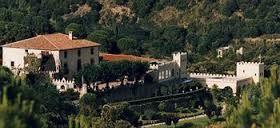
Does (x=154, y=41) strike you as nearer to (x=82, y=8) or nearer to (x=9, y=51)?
(x=82, y=8)

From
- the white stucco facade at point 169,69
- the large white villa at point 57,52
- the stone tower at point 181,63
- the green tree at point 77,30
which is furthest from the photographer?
the green tree at point 77,30

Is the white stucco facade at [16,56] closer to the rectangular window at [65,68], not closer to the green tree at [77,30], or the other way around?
the rectangular window at [65,68]

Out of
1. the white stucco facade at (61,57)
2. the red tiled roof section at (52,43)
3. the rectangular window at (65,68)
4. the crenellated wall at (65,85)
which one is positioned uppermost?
the red tiled roof section at (52,43)

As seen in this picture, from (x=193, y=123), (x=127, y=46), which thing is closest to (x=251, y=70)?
(x=193, y=123)

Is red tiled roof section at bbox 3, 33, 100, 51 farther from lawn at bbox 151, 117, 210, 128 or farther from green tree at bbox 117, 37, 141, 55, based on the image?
green tree at bbox 117, 37, 141, 55

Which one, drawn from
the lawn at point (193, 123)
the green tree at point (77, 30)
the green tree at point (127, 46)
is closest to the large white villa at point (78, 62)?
the lawn at point (193, 123)

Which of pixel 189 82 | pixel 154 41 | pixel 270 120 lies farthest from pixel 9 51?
pixel 270 120

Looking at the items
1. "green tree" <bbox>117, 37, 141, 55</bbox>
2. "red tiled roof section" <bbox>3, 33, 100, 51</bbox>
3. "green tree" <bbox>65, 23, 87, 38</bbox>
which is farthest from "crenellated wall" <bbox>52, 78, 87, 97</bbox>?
"green tree" <bbox>65, 23, 87, 38</bbox>
